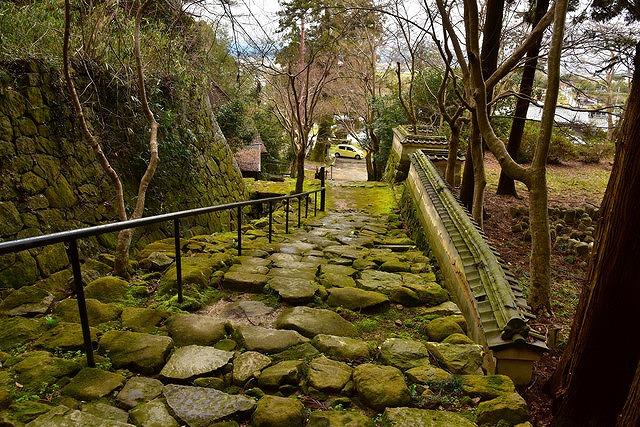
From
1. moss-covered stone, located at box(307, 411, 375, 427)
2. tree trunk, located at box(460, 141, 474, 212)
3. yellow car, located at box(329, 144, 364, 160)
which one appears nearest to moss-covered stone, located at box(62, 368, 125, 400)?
moss-covered stone, located at box(307, 411, 375, 427)

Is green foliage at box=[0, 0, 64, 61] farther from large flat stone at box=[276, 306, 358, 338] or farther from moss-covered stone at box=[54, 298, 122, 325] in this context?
large flat stone at box=[276, 306, 358, 338]

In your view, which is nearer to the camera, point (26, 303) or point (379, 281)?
point (26, 303)

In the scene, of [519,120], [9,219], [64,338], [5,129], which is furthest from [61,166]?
[519,120]

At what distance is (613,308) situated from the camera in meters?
1.77

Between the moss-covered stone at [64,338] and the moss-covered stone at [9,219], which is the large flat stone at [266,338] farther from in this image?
the moss-covered stone at [9,219]

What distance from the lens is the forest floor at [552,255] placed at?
242cm

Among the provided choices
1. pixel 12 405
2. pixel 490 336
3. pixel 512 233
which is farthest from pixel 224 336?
→ pixel 512 233

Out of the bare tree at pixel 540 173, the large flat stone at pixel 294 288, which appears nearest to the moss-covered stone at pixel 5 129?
the large flat stone at pixel 294 288

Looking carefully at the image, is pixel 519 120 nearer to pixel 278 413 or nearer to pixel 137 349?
pixel 278 413

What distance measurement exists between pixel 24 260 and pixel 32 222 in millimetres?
563

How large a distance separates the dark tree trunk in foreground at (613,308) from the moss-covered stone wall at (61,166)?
4659 mm

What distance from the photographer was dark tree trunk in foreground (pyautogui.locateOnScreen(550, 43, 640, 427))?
1711mm

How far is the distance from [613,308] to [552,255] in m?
5.07

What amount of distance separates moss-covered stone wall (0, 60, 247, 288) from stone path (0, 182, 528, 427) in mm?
684
